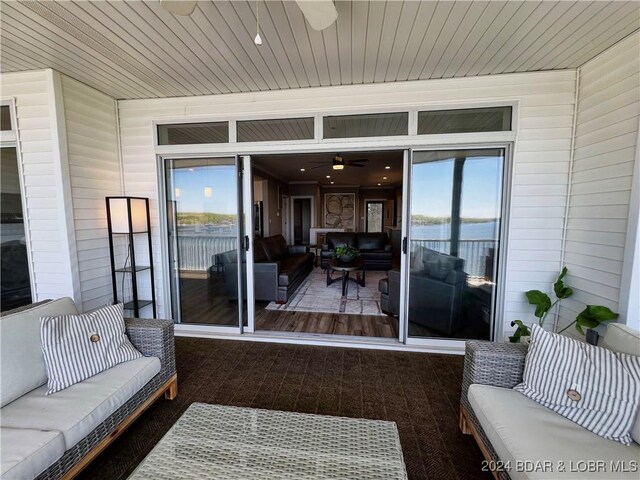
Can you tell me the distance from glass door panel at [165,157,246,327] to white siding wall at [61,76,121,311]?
61cm

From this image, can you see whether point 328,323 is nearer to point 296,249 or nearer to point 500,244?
point 500,244

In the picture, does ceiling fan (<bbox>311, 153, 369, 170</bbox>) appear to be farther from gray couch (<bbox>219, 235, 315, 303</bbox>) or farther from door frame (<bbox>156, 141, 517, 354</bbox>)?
door frame (<bbox>156, 141, 517, 354</bbox>)

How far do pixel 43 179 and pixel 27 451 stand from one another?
2506 millimetres

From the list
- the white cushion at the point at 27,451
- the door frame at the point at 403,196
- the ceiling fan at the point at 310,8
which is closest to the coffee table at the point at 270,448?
the white cushion at the point at 27,451

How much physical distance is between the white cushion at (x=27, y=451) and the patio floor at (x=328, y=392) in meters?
0.44

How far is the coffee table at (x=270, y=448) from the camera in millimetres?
Answer: 1117

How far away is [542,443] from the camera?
1197 millimetres

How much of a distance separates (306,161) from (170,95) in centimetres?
348

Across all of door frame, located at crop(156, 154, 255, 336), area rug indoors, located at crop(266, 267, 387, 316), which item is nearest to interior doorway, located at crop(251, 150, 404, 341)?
area rug indoors, located at crop(266, 267, 387, 316)

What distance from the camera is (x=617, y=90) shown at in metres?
2.10

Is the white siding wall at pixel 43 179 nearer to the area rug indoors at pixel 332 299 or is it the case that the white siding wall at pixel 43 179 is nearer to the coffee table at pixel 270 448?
the coffee table at pixel 270 448

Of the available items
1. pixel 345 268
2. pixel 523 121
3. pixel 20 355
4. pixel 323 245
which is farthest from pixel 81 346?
pixel 323 245

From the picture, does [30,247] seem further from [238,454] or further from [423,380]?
[423,380]

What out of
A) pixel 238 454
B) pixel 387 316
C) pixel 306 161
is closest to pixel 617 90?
pixel 387 316
